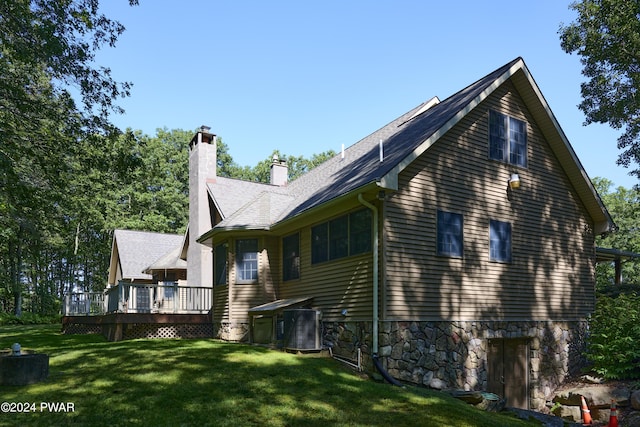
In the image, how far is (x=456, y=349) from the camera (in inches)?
472

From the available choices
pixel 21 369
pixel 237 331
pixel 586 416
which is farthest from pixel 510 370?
pixel 21 369

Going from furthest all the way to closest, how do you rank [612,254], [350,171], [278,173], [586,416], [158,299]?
[278,173] → [612,254] → [158,299] → [350,171] → [586,416]

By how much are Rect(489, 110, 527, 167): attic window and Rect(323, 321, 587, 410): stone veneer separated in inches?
174

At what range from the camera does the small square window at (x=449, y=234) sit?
12148 mm

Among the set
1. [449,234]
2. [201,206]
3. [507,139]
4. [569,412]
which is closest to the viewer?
[449,234]

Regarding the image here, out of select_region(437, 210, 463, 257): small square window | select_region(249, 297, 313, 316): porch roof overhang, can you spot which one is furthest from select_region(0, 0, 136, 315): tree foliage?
select_region(437, 210, 463, 257): small square window

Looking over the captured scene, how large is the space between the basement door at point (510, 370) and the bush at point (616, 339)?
2056 millimetres

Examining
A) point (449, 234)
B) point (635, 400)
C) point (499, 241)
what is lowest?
point (635, 400)

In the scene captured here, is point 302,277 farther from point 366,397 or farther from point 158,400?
point 158,400

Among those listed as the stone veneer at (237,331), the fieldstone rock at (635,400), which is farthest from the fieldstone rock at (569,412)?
the stone veneer at (237,331)

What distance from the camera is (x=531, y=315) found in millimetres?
13664

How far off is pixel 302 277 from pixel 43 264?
3987 centimetres

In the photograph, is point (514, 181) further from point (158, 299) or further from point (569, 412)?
point (158, 299)

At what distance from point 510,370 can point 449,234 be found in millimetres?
4194
